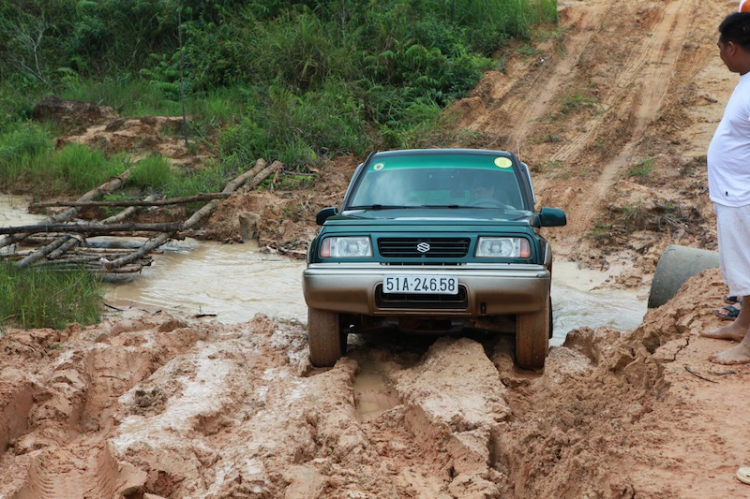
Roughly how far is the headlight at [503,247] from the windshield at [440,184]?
0.93 meters

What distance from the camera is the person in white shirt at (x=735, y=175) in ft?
13.9

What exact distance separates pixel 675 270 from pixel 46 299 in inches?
220

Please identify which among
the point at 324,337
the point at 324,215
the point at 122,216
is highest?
the point at 324,215

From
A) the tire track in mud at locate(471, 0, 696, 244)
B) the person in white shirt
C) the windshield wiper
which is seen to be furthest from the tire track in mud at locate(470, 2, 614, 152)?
the person in white shirt

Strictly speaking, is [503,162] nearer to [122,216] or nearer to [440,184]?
[440,184]

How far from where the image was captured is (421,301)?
17.9 ft

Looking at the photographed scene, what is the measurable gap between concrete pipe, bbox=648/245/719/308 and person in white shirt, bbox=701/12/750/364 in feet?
9.23

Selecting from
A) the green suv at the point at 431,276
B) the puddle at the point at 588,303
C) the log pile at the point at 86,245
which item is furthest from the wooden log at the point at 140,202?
the green suv at the point at 431,276

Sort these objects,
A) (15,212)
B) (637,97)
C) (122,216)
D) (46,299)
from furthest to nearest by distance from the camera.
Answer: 1. (637,97)
2. (15,212)
3. (122,216)
4. (46,299)

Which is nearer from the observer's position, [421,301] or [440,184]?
[421,301]

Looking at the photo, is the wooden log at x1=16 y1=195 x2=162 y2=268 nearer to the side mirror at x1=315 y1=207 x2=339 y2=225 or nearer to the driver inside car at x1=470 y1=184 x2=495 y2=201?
the side mirror at x1=315 y1=207 x2=339 y2=225

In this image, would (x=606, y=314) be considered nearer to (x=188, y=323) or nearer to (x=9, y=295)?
(x=188, y=323)

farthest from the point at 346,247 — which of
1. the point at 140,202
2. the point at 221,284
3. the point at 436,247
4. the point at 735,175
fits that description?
the point at 140,202

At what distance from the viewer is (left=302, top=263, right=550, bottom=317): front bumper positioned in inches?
210
